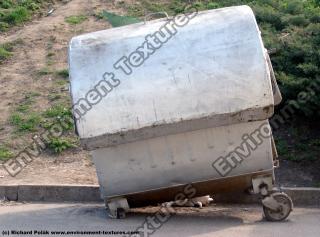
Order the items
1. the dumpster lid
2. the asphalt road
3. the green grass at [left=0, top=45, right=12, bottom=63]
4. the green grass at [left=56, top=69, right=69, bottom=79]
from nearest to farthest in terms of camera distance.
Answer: the dumpster lid, the asphalt road, the green grass at [left=56, top=69, right=69, bottom=79], the green grass at [left=0, top=45, right=12, bottom=63]

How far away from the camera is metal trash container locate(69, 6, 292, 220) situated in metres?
6.04

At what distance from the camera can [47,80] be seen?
33.6 feet

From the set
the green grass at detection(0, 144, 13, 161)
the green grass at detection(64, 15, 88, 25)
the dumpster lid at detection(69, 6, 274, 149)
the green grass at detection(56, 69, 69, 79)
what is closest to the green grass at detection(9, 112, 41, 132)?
the green grass at detection(0, 144, 13, 161)

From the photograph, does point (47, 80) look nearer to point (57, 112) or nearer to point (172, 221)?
point (57, 112)

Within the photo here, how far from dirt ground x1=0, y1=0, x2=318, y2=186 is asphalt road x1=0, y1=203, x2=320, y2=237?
64cm

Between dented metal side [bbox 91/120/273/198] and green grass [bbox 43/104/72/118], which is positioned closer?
dented metal side [bbox 91/120/273/198]

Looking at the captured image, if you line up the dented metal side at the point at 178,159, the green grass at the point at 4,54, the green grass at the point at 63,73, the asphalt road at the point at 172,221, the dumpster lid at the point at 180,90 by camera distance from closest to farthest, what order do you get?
the dumpster lid at the point at 180,90, the dented metal side at the point at 178,159, the asphalt road at the point at 172,221, the green grass at the point at 63,73, the green grass at the point at 4,54

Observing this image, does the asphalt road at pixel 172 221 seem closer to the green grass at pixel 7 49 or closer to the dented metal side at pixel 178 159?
the dented metal side at pixel 178 159

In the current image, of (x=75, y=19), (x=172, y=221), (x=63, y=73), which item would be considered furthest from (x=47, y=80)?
(x=172, y=221)

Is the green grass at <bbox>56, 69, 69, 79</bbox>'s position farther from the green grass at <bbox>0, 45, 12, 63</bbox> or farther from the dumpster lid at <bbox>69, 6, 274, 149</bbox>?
the dumpster lid at <bbox>69, 6, 274, 149</bbox>

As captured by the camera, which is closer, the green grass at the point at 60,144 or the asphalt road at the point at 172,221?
the asphalt road at the point at 172,221

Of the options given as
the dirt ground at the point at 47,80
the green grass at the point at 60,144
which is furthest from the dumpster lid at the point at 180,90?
the green grass at the point at 60,144

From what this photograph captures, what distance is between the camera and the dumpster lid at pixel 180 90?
6.02 meters

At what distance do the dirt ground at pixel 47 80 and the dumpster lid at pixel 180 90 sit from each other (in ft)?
6.38
